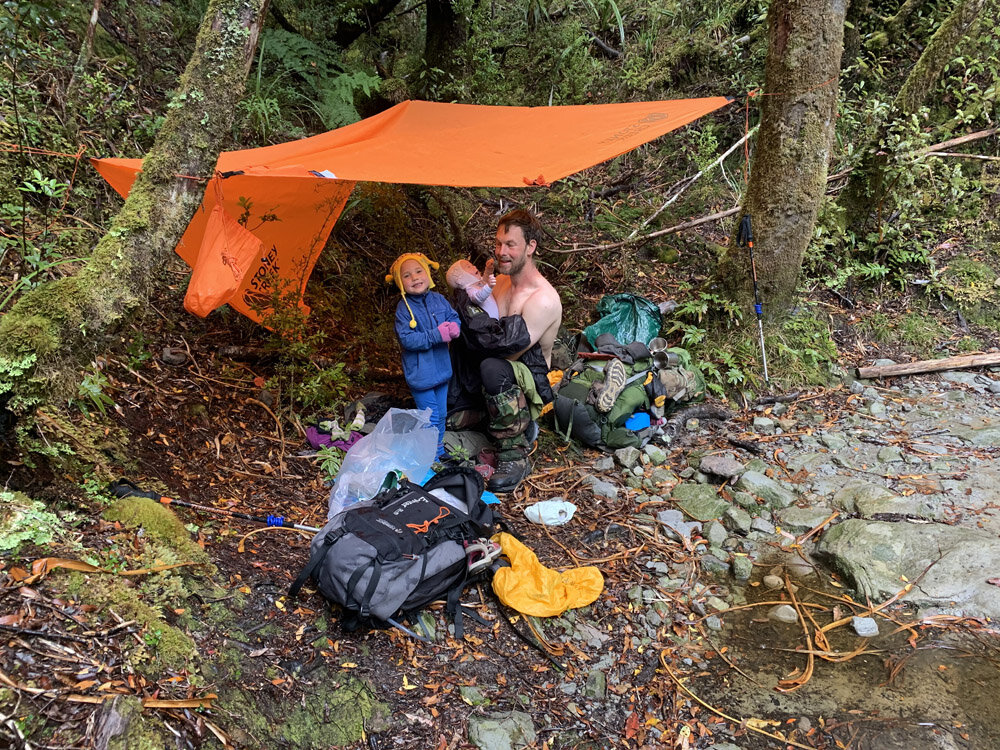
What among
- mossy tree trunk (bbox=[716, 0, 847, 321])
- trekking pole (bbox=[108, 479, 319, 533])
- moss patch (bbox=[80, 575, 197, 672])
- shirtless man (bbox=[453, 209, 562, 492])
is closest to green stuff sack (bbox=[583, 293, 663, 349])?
mossy tree trunk (bbox=[716, 0, 847, 321])

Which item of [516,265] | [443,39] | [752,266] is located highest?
[443,39]

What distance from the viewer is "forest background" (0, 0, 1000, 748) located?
91.7 inches

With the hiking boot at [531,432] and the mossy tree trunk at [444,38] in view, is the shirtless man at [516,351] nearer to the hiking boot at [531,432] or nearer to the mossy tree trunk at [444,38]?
the hiking boot at [531,432]

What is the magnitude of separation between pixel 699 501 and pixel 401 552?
1.78m

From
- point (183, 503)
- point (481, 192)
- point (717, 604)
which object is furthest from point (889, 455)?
point (481, 192)

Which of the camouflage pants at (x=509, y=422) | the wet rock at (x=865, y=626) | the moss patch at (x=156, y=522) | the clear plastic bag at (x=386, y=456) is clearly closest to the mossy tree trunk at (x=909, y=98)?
the camouflage pants at (x=509, y=422)

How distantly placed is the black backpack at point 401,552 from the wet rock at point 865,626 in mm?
1517

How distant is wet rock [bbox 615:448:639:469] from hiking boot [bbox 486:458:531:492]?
58 cm

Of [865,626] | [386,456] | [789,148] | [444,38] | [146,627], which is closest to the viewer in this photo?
[146,627]

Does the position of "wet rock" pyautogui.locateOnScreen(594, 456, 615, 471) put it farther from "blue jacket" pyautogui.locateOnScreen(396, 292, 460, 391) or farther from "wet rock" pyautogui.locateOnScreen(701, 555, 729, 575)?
"blue jacket" pyautogui.locateOnScreen(396, 292, 460, 391)

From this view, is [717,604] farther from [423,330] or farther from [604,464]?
[423,330]

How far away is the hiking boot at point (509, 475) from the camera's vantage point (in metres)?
3.42

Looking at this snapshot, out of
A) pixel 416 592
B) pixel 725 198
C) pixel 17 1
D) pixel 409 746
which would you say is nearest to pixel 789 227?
pixel 725 198

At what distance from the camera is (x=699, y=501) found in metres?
3.39
